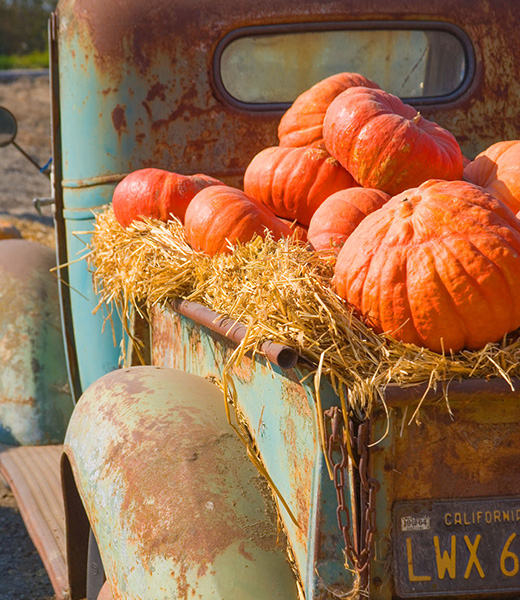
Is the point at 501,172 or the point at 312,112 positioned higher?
the point at 312,112

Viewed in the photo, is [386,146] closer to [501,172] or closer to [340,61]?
[501,172]

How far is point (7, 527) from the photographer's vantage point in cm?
408

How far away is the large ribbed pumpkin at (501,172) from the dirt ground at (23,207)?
2545 millimetres

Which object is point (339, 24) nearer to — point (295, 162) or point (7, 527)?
point (295, 162)

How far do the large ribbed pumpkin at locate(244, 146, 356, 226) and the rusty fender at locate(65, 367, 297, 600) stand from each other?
81cm

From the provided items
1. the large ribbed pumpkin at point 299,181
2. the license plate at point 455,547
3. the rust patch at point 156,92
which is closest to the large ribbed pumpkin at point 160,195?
the large ribbed pumpkin at point 299,181

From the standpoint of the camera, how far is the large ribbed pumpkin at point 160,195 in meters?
2.96

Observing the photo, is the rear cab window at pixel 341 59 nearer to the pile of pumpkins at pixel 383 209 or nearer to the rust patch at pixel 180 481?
the pile of pumpkins at pixel 383 209

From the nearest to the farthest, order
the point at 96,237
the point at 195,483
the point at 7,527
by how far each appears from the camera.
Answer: the point at 195,483
the point at 96,237
the point at 7,527

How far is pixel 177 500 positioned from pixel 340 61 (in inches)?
96.0

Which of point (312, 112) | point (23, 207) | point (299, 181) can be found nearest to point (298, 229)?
point (299, 181)

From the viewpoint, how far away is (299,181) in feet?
9.04

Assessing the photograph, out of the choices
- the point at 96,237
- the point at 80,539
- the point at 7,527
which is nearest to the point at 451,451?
the point at 80,539

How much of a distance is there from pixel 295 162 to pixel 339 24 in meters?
1.05
